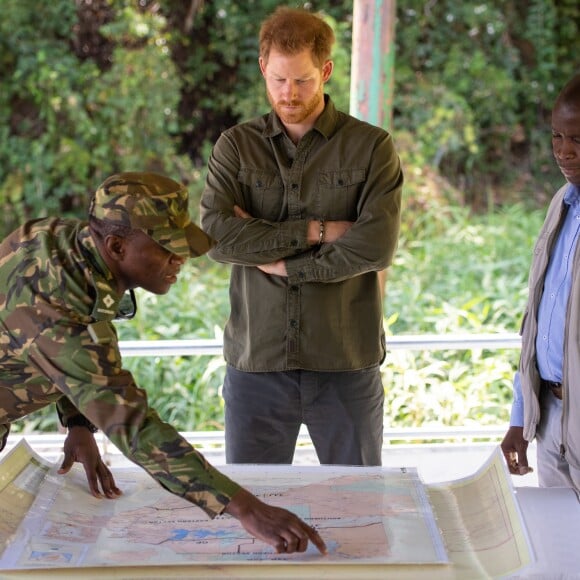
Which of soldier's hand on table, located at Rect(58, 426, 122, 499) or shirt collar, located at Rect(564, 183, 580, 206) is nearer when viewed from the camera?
soldier's hand on table, located at Rect(58, 426, 122, 499)

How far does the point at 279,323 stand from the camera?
9.02 ft

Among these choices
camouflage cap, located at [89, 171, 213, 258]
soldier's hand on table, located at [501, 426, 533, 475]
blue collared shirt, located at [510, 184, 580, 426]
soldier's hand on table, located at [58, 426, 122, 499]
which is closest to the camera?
camouflage cap, located at [89, 171, 213, 258]

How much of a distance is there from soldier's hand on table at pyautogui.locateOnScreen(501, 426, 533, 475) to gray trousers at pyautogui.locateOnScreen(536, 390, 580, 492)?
5 cm

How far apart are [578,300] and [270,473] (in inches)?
35.3

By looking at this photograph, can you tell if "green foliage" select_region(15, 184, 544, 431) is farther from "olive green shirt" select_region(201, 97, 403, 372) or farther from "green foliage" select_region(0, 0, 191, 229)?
"olive green shirt" select_region(201, 97, 403, 372)

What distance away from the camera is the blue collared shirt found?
7.46 ft

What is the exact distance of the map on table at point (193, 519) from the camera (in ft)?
5.99

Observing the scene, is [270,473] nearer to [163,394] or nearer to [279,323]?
[279,323]

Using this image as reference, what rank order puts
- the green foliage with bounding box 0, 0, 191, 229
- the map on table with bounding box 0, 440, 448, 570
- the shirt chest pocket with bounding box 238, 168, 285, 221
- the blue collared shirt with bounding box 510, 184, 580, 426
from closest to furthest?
the map on table with bounding box 0, 440, 448, 570 < the blue collared shirt with bounding box 510, 184, 580, 426 < the shirt chest pocket with bounding box 238, 168, 285, 221 < the green foliage with bounding box 0, 0, 191, 229

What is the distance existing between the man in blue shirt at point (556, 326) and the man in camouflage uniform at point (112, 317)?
2.67ft

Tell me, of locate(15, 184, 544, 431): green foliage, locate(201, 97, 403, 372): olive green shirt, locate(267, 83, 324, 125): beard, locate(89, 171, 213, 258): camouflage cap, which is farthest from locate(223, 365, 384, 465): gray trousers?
locate(15, 184, 544, 431): green foliage

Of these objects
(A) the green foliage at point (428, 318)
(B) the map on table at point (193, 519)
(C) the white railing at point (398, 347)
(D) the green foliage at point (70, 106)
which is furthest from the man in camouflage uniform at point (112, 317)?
(D) the green foliage at point (70, 106)

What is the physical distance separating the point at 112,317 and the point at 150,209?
0.25m

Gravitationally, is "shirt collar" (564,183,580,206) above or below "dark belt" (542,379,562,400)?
above
